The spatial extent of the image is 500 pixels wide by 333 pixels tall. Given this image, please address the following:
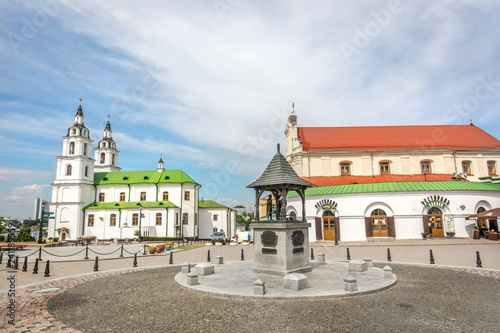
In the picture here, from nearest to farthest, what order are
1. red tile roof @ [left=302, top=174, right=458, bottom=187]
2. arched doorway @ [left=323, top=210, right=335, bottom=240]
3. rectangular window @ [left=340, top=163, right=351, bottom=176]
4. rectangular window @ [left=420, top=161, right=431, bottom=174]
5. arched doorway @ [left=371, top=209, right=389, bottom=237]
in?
arched doorway @ [left=371, top=209, right=389, bottom=237], arched doorway @ [left=323, top=210, right=335, bottom=240], red tile roof @ [left=302, top=174, right=458, bottom=187], rectangular window @ [left=340, top=163, right=351, bottom=176], rectangular window @ [left=420, top=161, right=431, bottom=174]

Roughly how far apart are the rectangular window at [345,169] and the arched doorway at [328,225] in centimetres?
1039

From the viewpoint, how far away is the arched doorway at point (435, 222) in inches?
1236

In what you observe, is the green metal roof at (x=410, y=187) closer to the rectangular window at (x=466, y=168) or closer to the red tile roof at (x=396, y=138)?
the rectangular window at (x=466, y=168)

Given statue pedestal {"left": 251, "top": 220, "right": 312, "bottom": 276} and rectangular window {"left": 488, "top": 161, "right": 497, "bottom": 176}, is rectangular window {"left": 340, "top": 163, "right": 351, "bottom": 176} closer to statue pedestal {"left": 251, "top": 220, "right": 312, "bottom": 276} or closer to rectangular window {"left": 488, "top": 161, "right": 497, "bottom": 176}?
rectangular window {"left": 488, "top": 161, "right": 497, "bottom": 176}

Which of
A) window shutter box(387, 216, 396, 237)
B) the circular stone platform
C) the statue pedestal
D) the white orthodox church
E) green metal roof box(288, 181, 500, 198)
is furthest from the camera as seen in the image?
the white orthodox church

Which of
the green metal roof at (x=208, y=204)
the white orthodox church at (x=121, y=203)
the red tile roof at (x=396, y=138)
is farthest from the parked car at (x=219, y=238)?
the red tile roof at (x=396, y=138)

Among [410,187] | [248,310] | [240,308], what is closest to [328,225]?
[410,187]

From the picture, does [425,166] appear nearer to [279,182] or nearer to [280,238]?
[279,182]

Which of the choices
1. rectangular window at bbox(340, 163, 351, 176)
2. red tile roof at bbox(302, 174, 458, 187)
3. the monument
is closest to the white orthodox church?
red tile roof at bbox(302, 174, 458, 187)

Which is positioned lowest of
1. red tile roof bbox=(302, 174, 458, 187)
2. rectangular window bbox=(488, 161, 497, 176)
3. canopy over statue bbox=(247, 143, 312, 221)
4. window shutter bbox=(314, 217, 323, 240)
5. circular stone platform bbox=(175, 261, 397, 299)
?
circular stone platform bbox=(175, 261, 397, 299)

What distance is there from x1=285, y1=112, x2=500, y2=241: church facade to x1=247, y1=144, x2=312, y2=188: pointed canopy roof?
64.1ft

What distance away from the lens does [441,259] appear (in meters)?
18.8

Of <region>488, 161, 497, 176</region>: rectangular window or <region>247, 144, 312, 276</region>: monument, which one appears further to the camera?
<region>488, 161, 497, 176</region>: rectangular window

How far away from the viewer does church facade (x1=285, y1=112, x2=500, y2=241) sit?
31.4 m
